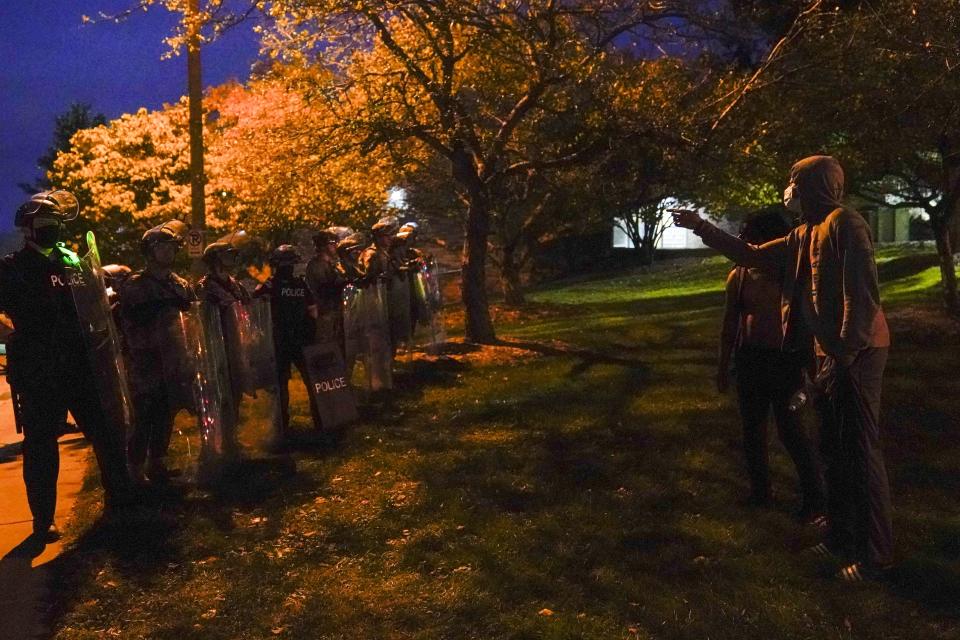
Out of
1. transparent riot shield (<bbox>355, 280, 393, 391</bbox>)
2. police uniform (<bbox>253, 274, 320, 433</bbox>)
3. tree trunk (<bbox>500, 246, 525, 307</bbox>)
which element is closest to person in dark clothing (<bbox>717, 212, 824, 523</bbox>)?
police uniform (<bbox>253, 274, 320, 433</bbox>)

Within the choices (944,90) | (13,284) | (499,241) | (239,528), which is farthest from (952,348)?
(499,241)

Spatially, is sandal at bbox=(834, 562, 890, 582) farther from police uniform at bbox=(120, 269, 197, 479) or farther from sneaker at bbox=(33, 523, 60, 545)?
sneaker at bbox=(33, 523, 60, 545)

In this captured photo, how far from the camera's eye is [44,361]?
511cm

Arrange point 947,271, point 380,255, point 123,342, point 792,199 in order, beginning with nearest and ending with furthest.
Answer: point 792,199
point 123,342
point 380,255
point 947,271

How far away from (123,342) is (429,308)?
5.43 m

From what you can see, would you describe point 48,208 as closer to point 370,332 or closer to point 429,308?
point 370,332

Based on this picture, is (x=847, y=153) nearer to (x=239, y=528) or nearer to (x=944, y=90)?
(x=944, y=90)

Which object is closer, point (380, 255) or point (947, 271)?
point (380, 255)

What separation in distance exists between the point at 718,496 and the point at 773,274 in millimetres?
1534

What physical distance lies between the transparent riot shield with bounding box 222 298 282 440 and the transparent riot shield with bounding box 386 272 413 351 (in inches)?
115

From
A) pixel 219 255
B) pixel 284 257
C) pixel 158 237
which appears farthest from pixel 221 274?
pixel 158 237

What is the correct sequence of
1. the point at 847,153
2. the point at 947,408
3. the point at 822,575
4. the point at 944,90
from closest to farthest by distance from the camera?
the point at 822,575 → the point at 947,408 → the point at 944,90 → the point at 847,153

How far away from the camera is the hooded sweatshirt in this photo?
401 cm

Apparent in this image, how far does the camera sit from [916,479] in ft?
19.1
